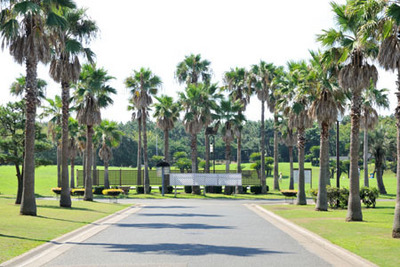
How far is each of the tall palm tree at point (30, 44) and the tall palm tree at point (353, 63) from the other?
11995mm

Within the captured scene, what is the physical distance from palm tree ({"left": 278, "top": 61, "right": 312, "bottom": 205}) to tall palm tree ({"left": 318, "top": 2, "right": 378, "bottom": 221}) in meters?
7.38

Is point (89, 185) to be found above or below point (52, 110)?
below

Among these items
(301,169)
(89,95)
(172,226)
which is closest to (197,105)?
(89,95)

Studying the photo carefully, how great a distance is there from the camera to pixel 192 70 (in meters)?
57.6

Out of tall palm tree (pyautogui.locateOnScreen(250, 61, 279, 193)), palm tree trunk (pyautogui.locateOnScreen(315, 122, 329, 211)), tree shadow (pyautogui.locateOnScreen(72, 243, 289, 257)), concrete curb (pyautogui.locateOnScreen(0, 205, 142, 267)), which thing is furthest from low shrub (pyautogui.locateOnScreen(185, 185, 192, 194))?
tree shadow (pyautogui.locateOnScreen(72, 243, 289, 257))

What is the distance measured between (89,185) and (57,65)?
1077 cm

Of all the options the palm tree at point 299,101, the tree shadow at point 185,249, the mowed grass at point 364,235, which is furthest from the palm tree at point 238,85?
the tree shadow at point 185,249

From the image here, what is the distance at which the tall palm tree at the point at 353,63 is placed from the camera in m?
21.1

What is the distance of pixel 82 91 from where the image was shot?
1479 inches

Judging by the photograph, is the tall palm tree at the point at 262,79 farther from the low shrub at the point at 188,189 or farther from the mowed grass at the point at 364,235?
the mowed grass at the point at 364,235

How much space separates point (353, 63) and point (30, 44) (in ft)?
45.9

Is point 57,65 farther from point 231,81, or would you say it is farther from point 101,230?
point 231,81

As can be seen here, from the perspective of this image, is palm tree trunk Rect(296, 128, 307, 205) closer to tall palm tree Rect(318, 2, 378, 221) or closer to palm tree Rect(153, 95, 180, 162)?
tall palm tree Rect(318, 2, 378, 221)

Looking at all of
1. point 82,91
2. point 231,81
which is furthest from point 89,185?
point 231,81
